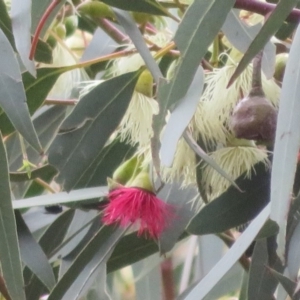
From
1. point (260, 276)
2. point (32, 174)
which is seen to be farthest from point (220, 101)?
point (32, 174)

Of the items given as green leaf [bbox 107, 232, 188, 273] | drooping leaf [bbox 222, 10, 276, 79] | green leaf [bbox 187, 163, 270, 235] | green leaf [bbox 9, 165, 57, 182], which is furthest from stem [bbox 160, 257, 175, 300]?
drooping leaf [bbox 222, 10, 276, 79]

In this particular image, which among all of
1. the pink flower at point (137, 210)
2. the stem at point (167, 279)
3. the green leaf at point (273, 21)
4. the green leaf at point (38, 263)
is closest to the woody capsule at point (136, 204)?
the pink flower at point (137, 210)

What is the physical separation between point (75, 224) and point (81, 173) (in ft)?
0.61

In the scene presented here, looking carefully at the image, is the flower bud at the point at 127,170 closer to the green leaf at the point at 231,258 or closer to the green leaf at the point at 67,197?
the green leaf at the point at 67,197

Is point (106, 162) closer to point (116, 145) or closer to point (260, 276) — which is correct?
point (116, 145)

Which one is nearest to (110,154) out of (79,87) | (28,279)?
(79,87)

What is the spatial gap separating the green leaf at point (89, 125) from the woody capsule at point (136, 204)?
4 centimetres

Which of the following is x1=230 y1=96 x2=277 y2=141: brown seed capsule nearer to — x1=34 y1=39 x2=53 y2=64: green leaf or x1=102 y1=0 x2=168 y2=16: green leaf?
x1=102 y1=0 x2=168 y2=16: green leaf

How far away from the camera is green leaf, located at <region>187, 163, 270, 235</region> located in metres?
0.72

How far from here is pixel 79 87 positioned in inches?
35.8

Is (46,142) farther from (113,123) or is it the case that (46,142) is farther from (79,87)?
(113,123)

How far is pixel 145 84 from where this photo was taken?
78 centimetres

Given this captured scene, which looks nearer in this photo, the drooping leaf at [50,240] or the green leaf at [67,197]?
the green leaf at [67,197]

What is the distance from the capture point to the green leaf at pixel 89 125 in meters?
0.78
